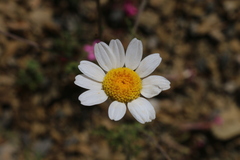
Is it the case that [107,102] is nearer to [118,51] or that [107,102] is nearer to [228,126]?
[118,51]

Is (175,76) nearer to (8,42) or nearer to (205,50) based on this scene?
(205,50)

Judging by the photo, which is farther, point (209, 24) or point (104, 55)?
point (209, 24)

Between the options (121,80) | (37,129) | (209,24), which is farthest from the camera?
(209,24)

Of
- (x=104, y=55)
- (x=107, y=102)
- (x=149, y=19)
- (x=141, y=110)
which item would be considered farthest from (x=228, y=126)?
(x=104, y=55)

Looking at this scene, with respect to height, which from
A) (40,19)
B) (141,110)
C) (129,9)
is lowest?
(141,110)

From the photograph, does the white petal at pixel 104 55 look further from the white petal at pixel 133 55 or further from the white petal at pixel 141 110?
the white petal at pixel 141 110

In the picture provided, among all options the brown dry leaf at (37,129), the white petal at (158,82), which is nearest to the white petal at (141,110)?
the white petal at (158,82)

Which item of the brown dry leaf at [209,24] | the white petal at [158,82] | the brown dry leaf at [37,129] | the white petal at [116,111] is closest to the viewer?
the white petal at [116,111]
